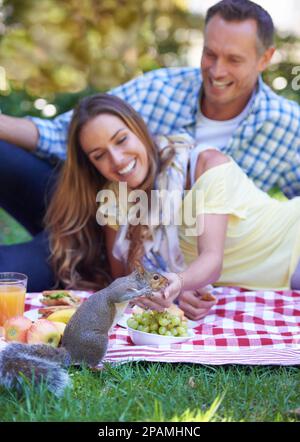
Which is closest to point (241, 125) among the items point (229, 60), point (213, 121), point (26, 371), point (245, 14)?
point (213, 121)

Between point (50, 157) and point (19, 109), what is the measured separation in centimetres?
151

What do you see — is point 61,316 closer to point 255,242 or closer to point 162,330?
point 162,330

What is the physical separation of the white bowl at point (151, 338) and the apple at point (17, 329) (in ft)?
1.13

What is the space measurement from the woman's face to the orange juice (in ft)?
2.23

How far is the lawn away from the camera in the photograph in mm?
1736

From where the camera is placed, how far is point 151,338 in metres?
2.25

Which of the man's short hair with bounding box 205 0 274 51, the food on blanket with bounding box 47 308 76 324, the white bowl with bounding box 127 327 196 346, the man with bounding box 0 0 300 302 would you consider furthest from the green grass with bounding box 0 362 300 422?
the man's short hair with bounding box 205 0 274 51

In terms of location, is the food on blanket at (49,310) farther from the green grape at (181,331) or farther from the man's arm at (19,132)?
the man's arm at (19,132)

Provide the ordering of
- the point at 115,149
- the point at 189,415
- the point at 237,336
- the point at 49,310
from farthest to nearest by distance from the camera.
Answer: the point at 115,149, the point at 49,310, the point at 237,336, the point at 189,415

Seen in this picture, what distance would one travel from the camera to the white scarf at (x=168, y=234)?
289 cm

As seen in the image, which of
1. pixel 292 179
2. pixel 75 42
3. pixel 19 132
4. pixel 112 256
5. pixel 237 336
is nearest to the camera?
pixel 237 336

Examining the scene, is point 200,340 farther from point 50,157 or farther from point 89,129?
point 50,157

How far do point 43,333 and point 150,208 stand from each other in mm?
960

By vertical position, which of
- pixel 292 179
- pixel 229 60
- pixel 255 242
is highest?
pixel 229 60
